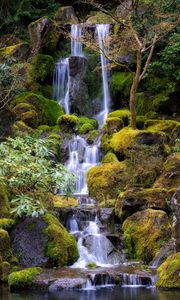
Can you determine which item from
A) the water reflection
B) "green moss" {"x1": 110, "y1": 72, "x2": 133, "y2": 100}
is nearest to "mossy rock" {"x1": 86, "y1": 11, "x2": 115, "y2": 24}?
"green moss" {"x1": 110, "y1": 72, "x2": 133, "y2": 100}

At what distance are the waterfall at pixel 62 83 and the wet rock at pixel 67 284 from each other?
15.9 m

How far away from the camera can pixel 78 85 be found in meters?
26.8

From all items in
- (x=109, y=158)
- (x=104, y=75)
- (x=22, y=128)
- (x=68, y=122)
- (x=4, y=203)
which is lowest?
(x=4, y=203)

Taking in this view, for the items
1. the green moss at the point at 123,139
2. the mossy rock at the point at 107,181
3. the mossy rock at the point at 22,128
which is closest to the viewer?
the mossy rock at the point at 107,181

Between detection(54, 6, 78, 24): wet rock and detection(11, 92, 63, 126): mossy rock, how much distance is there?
6.80 m

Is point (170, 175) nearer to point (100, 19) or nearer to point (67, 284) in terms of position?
point (67, 284)

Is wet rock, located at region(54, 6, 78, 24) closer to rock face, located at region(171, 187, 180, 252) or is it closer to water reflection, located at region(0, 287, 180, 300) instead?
rock face, located at region(171, 187, 180, 252)

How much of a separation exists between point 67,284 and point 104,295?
3.51 feet

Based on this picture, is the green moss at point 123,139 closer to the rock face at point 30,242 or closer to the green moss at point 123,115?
the green moss at point 123,115

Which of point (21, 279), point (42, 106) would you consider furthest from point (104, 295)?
point (42, 106)

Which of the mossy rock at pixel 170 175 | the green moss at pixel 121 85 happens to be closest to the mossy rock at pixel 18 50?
the green moss at pixel 121 85

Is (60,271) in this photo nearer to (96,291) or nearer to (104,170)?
(96,291)

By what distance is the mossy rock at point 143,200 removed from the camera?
586 inches

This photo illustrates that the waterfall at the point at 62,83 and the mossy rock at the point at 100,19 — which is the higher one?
the mossy rock at the point at 100,19
